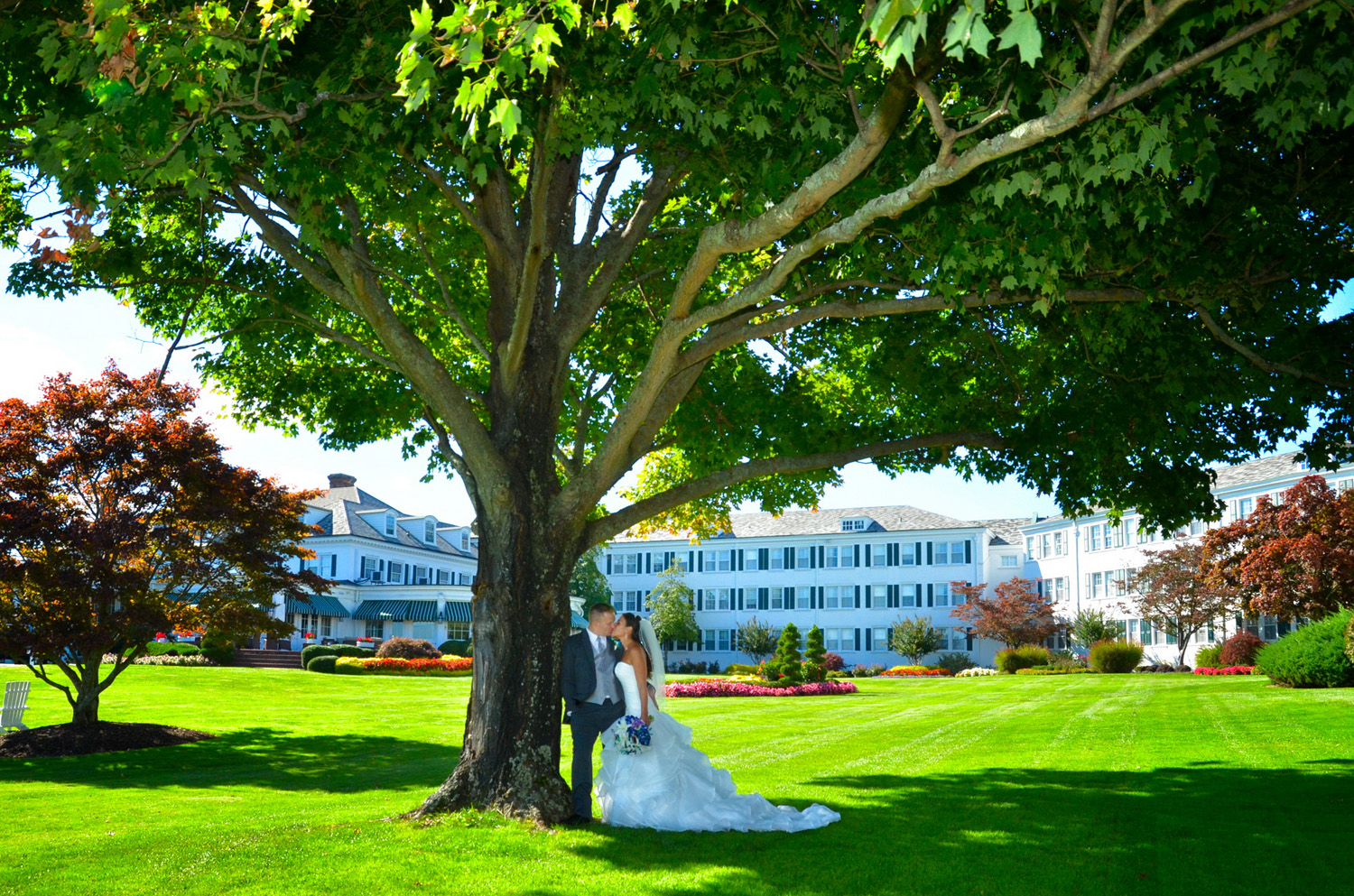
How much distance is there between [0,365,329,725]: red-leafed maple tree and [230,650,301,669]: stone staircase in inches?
1185

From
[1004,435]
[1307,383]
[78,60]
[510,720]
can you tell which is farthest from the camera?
[1004,435]

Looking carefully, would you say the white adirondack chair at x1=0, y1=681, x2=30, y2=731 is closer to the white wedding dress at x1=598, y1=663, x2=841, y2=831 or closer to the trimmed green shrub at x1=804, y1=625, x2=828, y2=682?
the white wedding dress at x1=598, y1=663, x2=841, y2=831

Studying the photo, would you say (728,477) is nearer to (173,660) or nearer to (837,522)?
(173,660)

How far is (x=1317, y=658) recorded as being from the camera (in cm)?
2583

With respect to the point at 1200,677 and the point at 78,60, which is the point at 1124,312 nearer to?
the point at 78,60

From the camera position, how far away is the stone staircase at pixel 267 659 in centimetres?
Result: 4653

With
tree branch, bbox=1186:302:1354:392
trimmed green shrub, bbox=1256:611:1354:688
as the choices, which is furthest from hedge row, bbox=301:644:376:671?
tree branch, bbox=1186:302:1354:392

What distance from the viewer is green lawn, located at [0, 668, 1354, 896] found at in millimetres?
7473

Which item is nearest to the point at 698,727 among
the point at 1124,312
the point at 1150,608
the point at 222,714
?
the point at 222,714

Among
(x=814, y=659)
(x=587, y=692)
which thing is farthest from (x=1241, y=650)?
(x=587, y=692)

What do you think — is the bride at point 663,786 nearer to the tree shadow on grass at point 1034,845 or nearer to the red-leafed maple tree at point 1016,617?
the tree shadow on grass at point 1034,845

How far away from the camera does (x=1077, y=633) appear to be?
5147 centimetres

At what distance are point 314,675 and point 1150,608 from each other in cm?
3687

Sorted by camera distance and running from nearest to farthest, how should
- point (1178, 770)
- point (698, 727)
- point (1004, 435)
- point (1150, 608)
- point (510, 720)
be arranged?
point (510, 720) → point (1004, 435) → point (1178, 770) → point (698, 727) → point (1150, 608)
